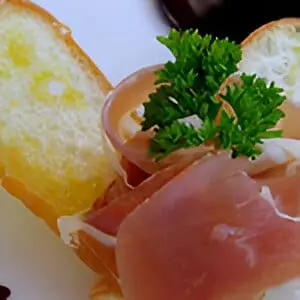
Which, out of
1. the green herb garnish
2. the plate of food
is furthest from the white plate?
the green herb garnish

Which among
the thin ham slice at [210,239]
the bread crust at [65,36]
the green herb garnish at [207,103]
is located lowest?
the thin ham slice at [210,239]

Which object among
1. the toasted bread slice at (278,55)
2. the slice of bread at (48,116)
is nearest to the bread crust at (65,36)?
the slice of bread at (48,116)

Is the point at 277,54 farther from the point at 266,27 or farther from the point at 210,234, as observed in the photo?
the point at 210,234

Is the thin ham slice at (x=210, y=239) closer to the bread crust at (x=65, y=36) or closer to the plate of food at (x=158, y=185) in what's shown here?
the plate of food at (x=158, y=185)

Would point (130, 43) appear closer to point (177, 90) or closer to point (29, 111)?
point (29, 111)

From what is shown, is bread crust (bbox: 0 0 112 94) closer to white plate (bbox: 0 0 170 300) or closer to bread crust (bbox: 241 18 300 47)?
white plate (bbox: 0 0 170 300)

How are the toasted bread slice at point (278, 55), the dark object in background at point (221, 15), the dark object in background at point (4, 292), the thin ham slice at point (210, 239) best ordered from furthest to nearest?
the dark object in background at point (221, 15), the toasted bread slice at point (278, 55), the dark object in background at point (4, 292), the thin ham slice at point (210, 239)

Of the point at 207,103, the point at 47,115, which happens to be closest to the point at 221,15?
the point at 47,115

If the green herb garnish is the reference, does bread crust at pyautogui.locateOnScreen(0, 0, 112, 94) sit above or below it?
above
